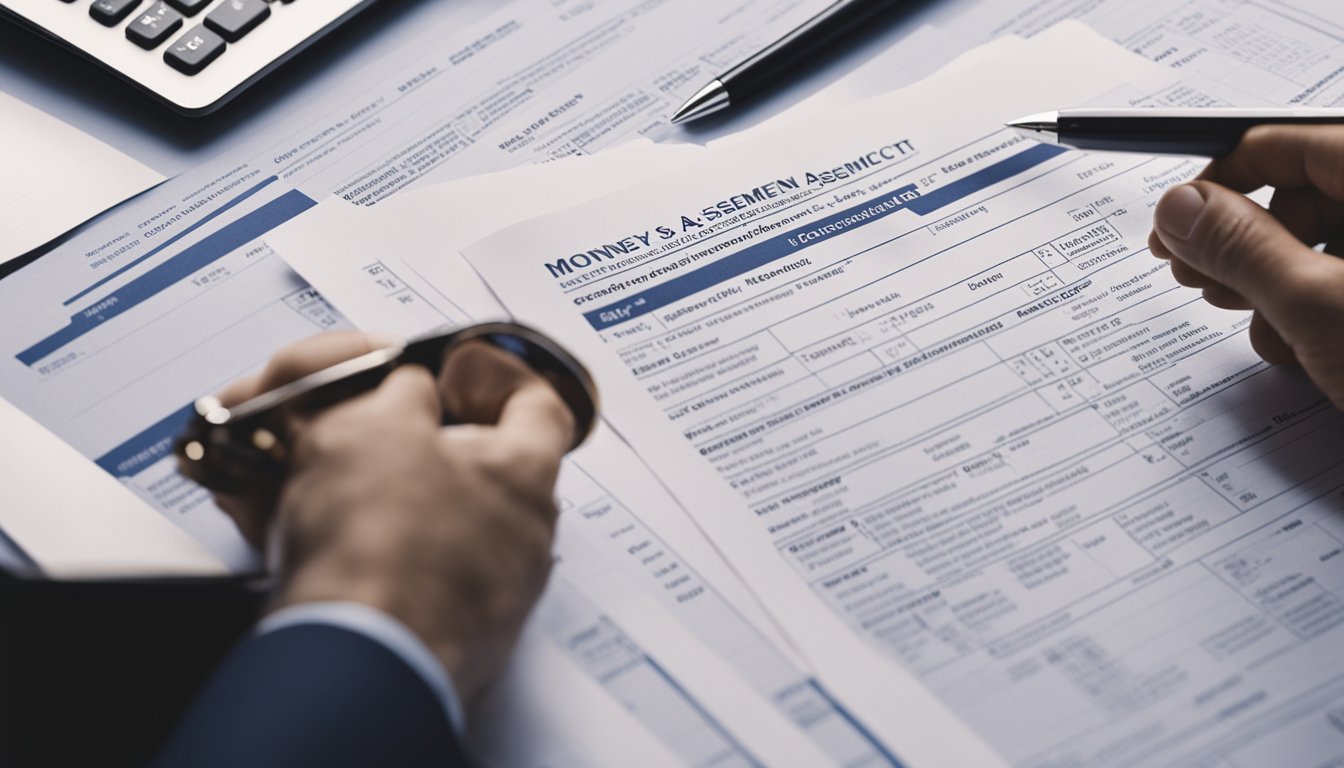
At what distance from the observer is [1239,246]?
504 mm

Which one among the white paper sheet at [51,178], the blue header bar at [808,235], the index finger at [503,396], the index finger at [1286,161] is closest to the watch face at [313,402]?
the index finger at [503,396]

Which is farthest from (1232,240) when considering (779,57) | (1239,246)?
(779,57)

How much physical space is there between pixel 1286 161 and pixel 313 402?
1.45 ft

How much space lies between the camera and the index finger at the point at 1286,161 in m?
0.52

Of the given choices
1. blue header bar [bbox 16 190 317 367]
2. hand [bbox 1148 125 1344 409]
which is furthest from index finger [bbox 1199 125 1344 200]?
blue header bar [bbox 16 190 317 367]

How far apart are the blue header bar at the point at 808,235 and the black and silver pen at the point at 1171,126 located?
4cm

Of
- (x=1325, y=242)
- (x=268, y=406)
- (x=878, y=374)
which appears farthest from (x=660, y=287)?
(x=1325, y=242)

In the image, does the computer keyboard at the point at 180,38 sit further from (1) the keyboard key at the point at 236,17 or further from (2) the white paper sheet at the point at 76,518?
(2) the white paper sheet at the point at 76,518

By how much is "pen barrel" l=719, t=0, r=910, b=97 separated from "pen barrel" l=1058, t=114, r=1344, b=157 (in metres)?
0.17

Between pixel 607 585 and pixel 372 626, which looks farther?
pixel 607 585

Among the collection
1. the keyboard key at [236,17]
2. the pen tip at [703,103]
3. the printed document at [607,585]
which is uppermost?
the keyboard key at [236,17]

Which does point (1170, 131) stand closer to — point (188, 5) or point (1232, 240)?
point (1232, 240)

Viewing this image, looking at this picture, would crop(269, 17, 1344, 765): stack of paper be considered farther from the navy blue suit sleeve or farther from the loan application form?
the navy blue suit sleeve

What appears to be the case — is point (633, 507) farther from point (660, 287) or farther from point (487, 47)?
point (487, 47)
